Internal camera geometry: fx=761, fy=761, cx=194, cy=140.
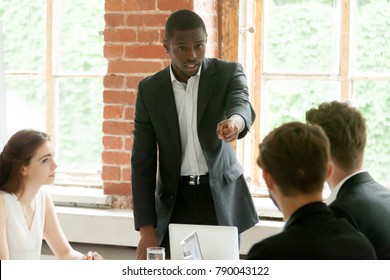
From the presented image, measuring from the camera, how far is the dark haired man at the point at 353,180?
2.17 m

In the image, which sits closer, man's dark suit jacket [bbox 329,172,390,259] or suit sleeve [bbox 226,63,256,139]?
man's dark suit jacket [bbox 329,172,390,259]

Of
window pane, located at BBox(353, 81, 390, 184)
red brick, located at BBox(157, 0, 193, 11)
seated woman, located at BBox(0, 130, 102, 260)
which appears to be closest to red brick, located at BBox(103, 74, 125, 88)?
red brick, located at BBox(157, 0, 193, 11)

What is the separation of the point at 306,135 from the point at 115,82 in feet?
8.21

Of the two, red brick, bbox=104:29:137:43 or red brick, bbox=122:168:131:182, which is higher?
red brick, bbox=104:29:137:43

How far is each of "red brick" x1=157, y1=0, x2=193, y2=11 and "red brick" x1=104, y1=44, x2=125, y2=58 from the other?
1.08 ft

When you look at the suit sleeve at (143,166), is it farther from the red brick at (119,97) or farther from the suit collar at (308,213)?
the suit collar at (308,213)

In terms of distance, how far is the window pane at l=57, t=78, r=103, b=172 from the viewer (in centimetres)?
469

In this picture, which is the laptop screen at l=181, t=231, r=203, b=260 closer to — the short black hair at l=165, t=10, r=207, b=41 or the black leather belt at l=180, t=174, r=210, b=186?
the black leather belt at l=180, t=174, r=210, b=186

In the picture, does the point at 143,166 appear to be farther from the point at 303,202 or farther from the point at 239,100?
the point at 303,202

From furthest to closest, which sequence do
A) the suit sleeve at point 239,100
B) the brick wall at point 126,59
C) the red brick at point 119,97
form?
1. the red brick at point 119,97
2. the brick wall at point 126,59
3. the suit sleeve at point 239,100

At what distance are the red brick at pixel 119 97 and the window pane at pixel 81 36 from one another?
384mm

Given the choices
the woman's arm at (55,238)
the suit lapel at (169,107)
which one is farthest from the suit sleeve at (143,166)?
the woman's arm at (55,238)

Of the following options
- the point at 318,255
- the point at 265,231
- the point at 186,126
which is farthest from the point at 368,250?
the point at 265,231
